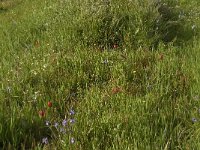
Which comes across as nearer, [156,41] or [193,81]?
[193,81]

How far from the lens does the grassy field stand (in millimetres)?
3188

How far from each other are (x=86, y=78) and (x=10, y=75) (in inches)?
36.2

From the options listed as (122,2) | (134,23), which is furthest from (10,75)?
(122,2)

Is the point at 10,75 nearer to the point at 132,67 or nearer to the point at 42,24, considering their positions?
the point at 132,67

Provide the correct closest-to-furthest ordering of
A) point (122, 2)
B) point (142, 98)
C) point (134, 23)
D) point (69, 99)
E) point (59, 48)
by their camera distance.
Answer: point (142, 98)
point (69, 99)
point (59, 48)
point (134, 23)
point (122, 2)

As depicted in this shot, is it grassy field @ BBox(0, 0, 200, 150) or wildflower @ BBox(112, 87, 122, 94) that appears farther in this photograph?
wildflower @ BBox(112, 87, 122, 94)

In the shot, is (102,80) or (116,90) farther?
(102,80)

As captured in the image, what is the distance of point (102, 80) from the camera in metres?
4.47

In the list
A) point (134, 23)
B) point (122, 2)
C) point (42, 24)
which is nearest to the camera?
point (134, 23)

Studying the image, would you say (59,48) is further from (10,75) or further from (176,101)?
(176,101)

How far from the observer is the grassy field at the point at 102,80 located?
10.5 feet

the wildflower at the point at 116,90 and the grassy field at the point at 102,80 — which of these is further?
the wildflower at the point at 116,90

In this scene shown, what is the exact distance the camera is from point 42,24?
7.04m

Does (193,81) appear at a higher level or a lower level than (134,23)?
lower
